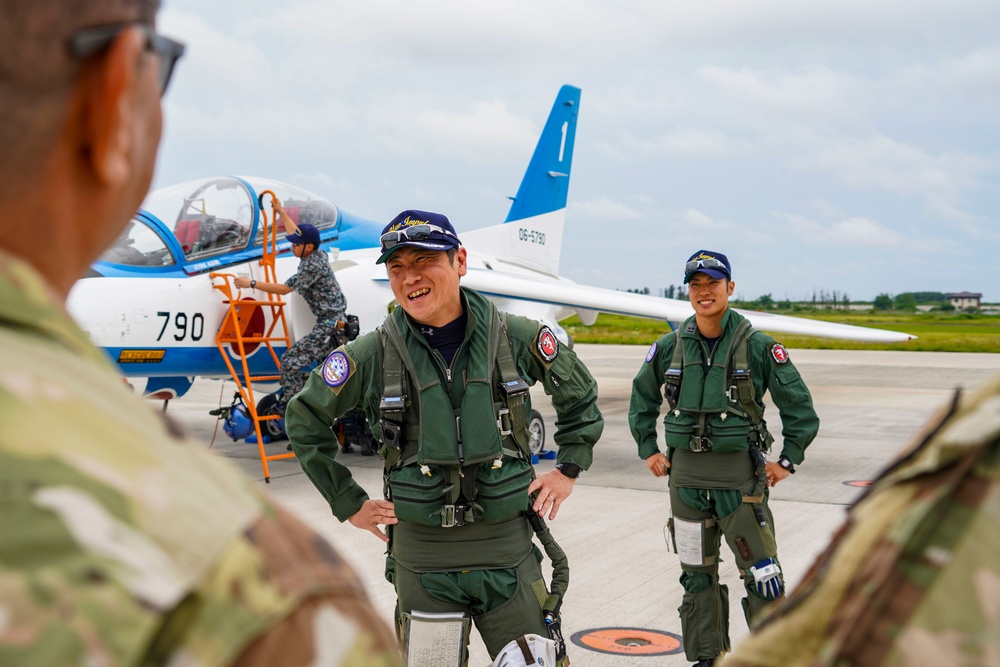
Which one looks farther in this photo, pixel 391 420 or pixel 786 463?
pixel 786 463

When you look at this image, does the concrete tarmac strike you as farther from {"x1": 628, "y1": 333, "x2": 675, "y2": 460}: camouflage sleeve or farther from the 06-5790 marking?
the 06-5790 marking

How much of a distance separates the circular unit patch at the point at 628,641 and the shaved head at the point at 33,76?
4.57 meters

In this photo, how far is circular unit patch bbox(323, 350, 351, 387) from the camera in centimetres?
357

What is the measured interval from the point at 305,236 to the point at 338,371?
19.2 ft

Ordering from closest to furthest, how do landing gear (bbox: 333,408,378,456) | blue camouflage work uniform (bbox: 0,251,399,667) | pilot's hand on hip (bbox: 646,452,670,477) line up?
blue camouflage work uniform (bbox: 0,251,399,667)
pilot's hand on hip (bbox: 646,452,670,477)
landing gear (bbox: 333,408,378,456)

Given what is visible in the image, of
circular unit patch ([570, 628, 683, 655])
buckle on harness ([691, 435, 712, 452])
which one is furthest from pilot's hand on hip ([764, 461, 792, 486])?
circular unit patch ([570, 628, 683, 655])

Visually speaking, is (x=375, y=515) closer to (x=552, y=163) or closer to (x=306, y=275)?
(x=306, y=275)

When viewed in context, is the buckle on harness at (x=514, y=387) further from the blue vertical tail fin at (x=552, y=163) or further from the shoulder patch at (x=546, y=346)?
the blue vertical tail fin at (x=552, y=163)

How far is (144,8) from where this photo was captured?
2.89 feet

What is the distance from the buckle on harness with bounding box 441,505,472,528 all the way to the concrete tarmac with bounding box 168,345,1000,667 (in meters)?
1.22

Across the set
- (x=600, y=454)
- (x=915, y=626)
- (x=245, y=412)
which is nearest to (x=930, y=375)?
(x=600, y=454)

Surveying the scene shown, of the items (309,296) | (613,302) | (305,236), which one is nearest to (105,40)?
(305,236)

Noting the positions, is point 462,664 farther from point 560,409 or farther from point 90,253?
point 90,253

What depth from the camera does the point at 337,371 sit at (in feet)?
11.8
